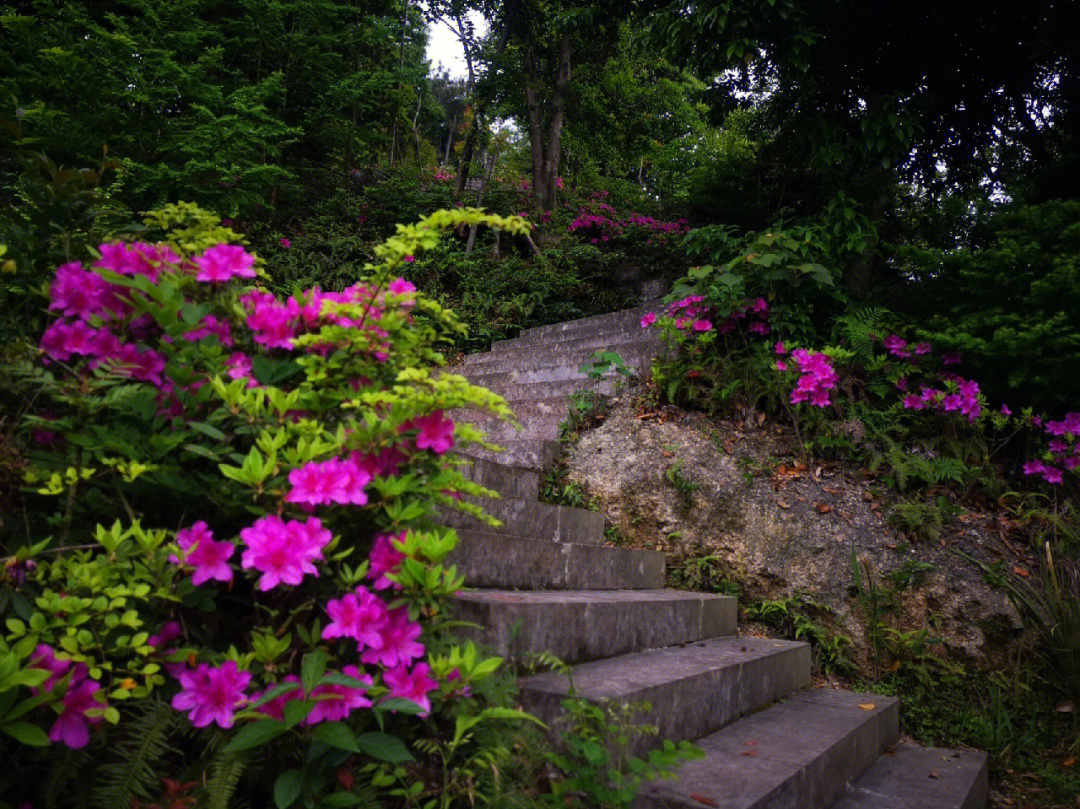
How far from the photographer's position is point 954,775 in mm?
2111

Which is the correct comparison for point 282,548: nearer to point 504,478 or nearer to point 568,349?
point 504,478

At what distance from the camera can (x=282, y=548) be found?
44.2 inches

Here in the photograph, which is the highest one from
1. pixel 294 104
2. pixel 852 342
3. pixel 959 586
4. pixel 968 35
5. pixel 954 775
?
pixel 294 104

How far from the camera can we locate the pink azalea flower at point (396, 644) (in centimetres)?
114

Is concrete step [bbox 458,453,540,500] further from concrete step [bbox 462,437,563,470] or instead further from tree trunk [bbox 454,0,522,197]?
tree trunk [bbox 454,0,522,197]

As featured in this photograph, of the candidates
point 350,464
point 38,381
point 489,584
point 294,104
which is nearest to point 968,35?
point 489,584

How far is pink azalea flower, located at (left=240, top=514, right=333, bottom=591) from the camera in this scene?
3.61 ft

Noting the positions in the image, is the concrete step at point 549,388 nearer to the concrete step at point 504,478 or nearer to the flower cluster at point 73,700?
the concrete step at point 504,478

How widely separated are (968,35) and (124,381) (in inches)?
231

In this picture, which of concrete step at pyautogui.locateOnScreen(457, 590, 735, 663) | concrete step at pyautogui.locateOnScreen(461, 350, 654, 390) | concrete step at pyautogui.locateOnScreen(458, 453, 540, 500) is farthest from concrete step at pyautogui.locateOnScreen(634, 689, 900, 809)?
concrete step at pyautogui.locateOnScreen(461, 350, 654, 390)

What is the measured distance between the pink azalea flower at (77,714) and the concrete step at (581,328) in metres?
4.88

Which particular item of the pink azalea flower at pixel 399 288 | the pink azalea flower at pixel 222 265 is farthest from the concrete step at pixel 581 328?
the pink azalea flower at pixel 222 265

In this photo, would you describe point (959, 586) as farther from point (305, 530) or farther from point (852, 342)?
point (305, 530)

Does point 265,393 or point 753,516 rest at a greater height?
point 265,393
